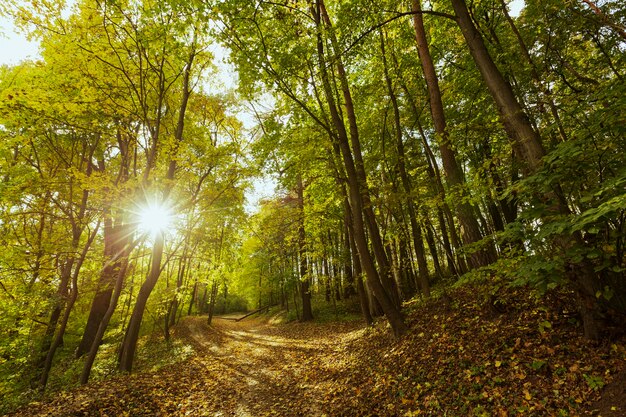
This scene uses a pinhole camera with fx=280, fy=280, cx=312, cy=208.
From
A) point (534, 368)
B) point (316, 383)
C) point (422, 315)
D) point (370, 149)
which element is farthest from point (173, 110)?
point (534, 368)

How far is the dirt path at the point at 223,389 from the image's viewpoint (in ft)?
20.2

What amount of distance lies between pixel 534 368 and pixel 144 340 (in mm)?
19656

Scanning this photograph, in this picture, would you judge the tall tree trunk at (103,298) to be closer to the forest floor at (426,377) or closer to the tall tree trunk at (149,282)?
the tall tree trunk at (149,282)

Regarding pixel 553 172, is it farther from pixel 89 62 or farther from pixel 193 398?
pixel 89 62

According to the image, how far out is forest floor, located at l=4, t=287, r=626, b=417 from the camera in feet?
12.4

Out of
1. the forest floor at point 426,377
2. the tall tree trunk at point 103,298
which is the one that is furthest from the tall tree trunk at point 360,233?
the tall tree trunk at point 103,298

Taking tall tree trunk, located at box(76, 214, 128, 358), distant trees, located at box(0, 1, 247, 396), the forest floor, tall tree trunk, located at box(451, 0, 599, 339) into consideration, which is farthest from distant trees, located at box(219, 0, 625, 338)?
tall tree trunk, located at box(76, 214, 128, 358)

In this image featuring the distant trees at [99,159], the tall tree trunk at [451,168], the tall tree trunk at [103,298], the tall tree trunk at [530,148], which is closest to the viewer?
the tall tree trunk at [530,148]

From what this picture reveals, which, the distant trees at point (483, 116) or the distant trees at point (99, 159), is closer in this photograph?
the distant trees at point (483, 116)

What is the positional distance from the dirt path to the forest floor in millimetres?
37

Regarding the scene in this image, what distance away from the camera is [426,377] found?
547 cm

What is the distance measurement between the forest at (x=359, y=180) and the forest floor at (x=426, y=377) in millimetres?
44

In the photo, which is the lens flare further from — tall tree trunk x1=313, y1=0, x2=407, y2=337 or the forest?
tall tree trunk x1=313, y1=0, x2=407, y2=337

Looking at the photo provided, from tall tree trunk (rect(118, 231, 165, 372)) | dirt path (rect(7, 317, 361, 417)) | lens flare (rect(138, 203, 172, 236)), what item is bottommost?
dirt path (rect(7, 317, 361, 417))
